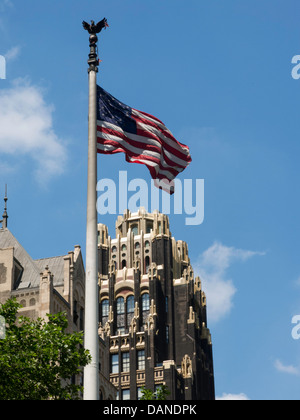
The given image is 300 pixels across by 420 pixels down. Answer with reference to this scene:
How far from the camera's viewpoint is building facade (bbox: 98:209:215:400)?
11131 centimetres

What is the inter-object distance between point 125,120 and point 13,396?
9.88 metres

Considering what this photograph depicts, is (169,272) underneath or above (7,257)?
above

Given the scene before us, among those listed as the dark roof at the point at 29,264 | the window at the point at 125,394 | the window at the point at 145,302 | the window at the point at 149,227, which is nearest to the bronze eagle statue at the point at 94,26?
the dark roof at the point at 29,264

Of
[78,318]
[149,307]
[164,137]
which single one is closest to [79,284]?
[78,318]

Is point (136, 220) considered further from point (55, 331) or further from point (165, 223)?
point (55, 331)

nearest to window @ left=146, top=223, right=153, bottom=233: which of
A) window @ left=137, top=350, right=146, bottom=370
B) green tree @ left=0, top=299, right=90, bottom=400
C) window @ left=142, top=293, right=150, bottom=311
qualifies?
window @ left=142, top=293, right=150, bottom=311

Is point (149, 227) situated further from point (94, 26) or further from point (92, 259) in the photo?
point (92, 259)

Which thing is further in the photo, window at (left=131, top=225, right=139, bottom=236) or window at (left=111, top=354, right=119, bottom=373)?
window at (left=131, top=225, right=139, bottom=236)

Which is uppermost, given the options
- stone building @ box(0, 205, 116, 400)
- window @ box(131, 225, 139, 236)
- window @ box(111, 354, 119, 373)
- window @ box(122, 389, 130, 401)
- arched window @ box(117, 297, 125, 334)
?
window @ box(131, 225, 139, 236)

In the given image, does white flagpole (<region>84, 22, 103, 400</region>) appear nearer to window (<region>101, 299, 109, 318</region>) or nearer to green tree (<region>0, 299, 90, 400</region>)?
green tree (<region>0, 299, 90, 400</region>)

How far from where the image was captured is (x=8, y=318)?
32094 mm

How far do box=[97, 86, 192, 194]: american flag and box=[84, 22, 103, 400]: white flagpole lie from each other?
1639 millimetres

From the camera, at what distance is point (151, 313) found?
116812 millimetres

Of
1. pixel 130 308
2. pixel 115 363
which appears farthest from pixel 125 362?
pixel 130 308
